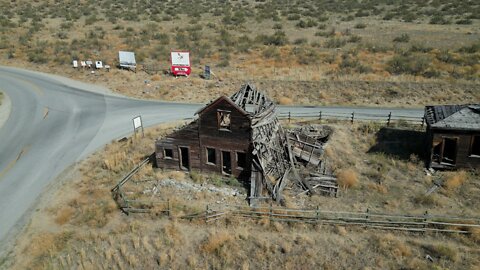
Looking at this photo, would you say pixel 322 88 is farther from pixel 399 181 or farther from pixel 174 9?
pixel 174 9

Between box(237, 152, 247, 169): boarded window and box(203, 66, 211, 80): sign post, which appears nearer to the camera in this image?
box(237, 152, 247, 169): boarded window

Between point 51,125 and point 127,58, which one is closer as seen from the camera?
→ point 51,125

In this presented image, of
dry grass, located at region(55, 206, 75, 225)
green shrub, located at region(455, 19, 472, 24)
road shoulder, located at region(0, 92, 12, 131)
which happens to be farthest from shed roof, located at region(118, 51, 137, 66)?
green shrub, located at region(455, 19, 472, 24)

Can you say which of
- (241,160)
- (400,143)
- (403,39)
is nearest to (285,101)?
(400,143)

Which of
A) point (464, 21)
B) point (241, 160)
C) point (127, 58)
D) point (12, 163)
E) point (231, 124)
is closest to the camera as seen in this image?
point (231, 124)

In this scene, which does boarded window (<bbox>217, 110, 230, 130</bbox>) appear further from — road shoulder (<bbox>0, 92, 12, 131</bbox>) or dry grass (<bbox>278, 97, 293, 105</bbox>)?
road shoulder (<bbox>0, 92, 12, 131</bbox>)

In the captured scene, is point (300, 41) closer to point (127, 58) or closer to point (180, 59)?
point (180, 59)

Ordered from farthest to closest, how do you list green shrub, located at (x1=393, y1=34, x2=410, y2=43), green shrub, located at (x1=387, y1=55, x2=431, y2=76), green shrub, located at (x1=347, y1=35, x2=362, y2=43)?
green shrub, located at (x1=347, y1=35, x2=362, y2=43), green shrub, located at (x1=393, y1=34, x2=410, y2=43), green shrub, located at (x1=387, y1=55, x2=431, y2=76)
